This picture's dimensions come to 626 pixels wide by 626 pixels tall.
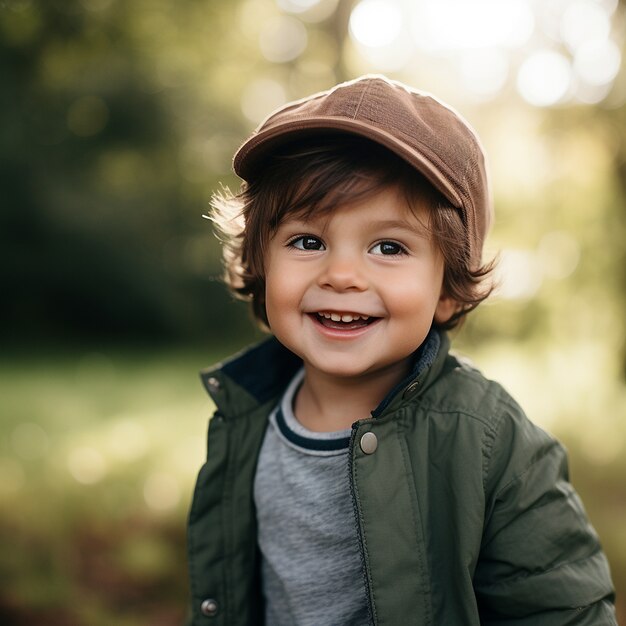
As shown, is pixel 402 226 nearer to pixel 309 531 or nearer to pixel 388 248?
pixel 388 248

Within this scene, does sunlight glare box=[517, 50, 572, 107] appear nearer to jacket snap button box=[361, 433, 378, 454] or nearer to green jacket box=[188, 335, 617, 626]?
green jacket box=[188, 335, 617, 626]

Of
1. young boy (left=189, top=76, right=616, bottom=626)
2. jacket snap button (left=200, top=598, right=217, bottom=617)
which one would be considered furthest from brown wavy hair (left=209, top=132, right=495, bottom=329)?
jacket snap button (left=200, top=598, right=217, bottom=617)

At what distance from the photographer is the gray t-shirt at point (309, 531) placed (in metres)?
1.68

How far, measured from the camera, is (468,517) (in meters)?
1.46

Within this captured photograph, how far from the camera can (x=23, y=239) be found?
235 inches

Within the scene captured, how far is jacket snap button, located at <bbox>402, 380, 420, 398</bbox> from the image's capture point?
1.56 m

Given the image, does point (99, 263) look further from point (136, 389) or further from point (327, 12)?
point (327, 12)

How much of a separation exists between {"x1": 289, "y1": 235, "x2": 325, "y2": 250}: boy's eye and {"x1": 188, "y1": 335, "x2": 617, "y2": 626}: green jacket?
36 centimetres

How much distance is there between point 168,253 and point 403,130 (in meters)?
5.10

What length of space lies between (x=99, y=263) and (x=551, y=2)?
156 inches

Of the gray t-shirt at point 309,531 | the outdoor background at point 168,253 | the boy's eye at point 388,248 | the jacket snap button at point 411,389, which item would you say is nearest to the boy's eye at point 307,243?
the boy's eye at point 388,248

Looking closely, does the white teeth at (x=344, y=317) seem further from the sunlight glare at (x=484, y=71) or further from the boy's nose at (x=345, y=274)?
the sunlight glare at (x=484, y=71)

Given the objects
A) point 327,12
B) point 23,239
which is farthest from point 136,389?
point 327,12

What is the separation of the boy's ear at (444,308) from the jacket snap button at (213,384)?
2.00 ft
